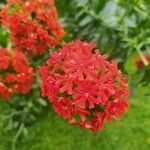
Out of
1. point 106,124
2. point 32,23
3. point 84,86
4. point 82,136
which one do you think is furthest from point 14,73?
point 84,86

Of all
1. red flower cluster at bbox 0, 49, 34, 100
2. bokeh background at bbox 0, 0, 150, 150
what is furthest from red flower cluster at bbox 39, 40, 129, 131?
bokeh background at bbox 0, 0, 150, 150

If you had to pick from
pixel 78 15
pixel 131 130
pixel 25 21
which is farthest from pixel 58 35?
pixel 131 130

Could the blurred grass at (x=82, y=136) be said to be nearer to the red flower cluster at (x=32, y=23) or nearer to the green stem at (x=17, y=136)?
the green stem at (x=17, y=136)

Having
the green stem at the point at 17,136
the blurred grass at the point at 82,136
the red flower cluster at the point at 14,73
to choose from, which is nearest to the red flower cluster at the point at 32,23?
the red flower cluster at the point at 14,73

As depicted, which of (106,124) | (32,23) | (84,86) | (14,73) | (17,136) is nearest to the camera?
(84,86)

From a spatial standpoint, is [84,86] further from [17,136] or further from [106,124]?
[106,124]

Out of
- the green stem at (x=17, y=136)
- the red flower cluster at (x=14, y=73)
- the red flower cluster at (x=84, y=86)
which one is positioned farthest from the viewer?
the green stem at (x=17, y=136)

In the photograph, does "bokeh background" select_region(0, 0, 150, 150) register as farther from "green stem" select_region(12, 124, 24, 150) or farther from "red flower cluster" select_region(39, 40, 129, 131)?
"red flower cluster" select_region(39, 40, 129, 131)

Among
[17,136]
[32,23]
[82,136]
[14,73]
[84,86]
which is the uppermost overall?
[84,86]
